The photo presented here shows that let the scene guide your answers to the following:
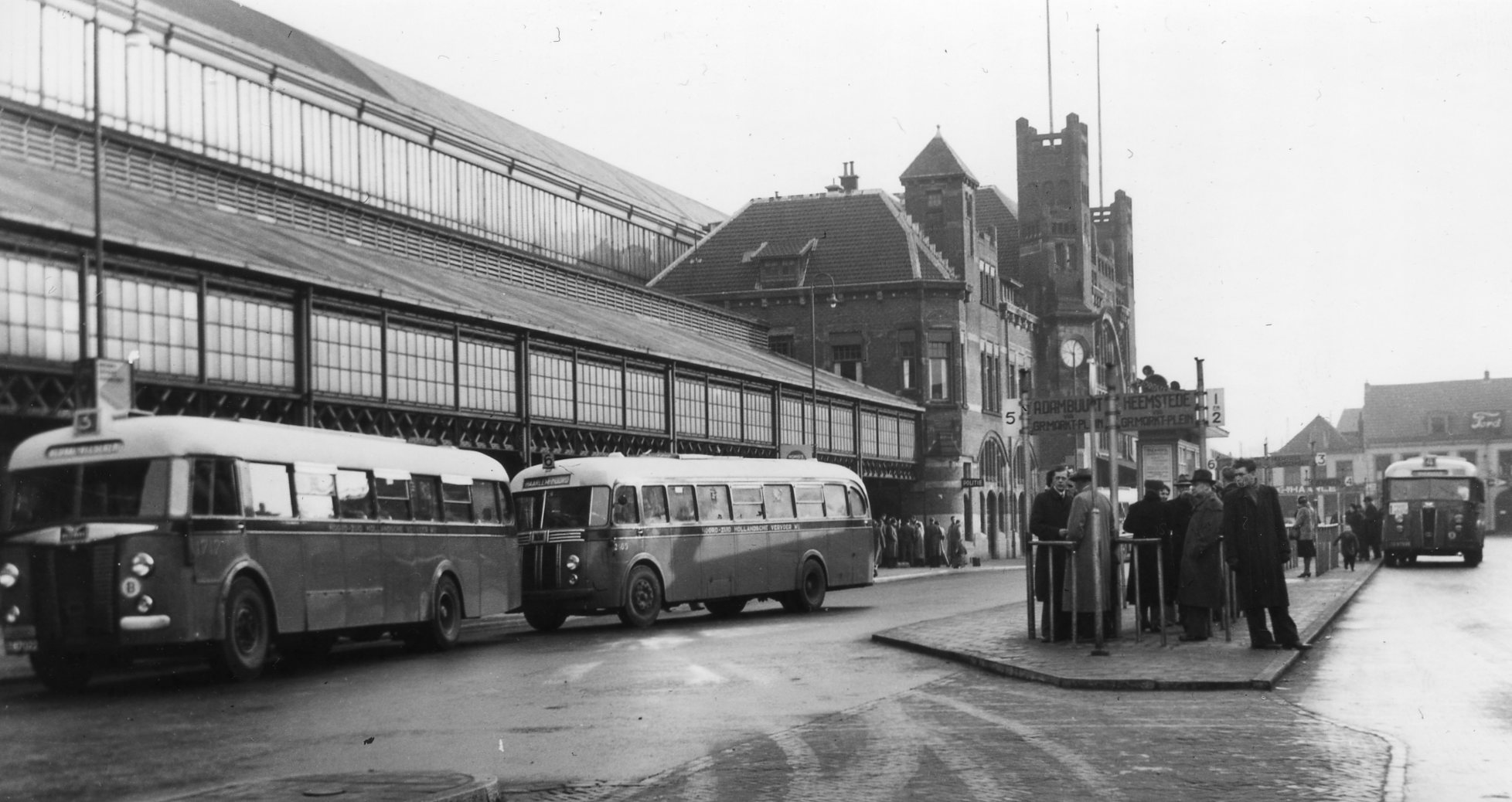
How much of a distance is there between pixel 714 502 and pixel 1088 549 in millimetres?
9965

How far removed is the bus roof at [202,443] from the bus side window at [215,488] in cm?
12

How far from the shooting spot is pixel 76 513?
1711 cm

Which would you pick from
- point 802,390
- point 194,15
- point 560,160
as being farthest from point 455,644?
point 560,160

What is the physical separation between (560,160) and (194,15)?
23.4 meters

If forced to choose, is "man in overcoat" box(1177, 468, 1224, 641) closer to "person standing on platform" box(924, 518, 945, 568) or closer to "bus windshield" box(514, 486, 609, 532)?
"bus windshield" box(514, 486, 609, 532)

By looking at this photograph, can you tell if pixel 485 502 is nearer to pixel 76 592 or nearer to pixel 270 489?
pixel 270 489

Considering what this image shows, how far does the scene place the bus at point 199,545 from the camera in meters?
16.6

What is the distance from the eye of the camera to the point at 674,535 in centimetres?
2683

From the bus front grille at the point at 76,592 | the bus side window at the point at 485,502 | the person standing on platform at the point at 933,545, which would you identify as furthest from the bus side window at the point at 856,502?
the person standing on platform at the point at 933,545

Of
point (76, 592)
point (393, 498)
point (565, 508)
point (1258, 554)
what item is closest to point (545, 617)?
point (565, 508)

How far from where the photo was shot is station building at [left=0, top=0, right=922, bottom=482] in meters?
25.4

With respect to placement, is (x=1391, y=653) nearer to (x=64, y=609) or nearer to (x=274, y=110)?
(x=64, y=609)

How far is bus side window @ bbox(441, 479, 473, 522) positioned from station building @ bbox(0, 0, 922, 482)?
457 centimetres

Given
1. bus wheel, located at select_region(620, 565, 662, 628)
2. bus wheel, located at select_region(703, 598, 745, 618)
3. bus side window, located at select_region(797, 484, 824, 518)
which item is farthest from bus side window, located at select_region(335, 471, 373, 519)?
bus side window, located at select_region(797, 484, 824, 518)
